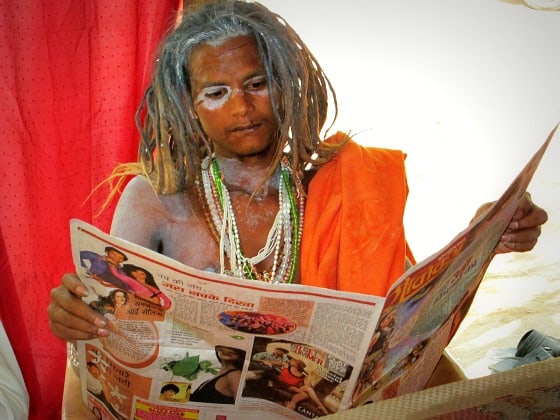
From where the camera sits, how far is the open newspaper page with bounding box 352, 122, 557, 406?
83 centimetres

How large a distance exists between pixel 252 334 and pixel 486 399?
0.30 meters

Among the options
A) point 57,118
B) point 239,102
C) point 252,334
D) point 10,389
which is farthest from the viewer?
point 57,118

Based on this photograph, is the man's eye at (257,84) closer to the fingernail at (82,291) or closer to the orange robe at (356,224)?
the orange robe at (356,224)

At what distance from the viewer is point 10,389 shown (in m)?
1.16

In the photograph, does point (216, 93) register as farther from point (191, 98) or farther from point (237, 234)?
point (237, 234)

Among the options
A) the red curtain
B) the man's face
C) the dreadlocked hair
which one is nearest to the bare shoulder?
the dreadlocked hair

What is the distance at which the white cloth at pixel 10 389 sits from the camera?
113cm

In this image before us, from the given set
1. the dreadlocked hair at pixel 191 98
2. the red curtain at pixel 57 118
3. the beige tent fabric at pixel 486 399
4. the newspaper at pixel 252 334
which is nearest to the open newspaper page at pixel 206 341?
the newspaper at pixel 252 334

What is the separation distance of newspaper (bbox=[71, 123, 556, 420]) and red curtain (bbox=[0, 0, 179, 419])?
0.52 meters

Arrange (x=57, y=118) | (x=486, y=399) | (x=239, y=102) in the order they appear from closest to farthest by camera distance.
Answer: (x=486, y=399) → (x=239, y=102) → (x=57, y=118)

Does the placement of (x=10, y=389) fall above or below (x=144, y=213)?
below

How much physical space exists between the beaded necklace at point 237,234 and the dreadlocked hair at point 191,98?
0.11 feet

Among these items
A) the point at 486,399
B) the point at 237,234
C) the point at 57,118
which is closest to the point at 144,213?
the point at 237,234

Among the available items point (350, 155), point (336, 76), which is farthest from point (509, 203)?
point (336, 76)
